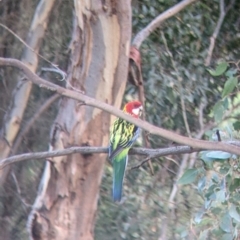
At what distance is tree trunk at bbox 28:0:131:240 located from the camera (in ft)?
8.84

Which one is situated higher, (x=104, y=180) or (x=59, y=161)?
(x=59, y=161)

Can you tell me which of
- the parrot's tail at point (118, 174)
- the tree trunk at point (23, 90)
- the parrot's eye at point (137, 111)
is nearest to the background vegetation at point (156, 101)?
the tree trunk at point (23, 90)

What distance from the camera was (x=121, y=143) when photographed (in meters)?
2.38

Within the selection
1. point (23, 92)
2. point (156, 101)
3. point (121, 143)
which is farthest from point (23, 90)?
point (121, 143)

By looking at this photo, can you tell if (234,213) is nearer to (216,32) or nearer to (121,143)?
(121,143)

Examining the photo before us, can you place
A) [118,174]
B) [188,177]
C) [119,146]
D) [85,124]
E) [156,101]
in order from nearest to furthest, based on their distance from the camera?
[188,177]
[119,146]
[118,174]
[85,124]
[156,101]

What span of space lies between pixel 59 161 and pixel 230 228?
103cm

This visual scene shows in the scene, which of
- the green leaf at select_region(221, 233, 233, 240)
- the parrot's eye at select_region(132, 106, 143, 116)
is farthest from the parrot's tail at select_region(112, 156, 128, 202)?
the green leaf at select_region(221, 233, 233, 240)

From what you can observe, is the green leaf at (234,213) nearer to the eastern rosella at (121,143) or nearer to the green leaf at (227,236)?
the green leaf at (227,236)

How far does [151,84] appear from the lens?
3.59 meters

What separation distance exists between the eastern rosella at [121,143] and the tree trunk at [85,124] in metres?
0.20

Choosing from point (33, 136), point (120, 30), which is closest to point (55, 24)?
point (33, 136)

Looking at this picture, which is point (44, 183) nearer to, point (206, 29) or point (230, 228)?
point (230, 228)

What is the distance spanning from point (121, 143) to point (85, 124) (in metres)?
0.35
